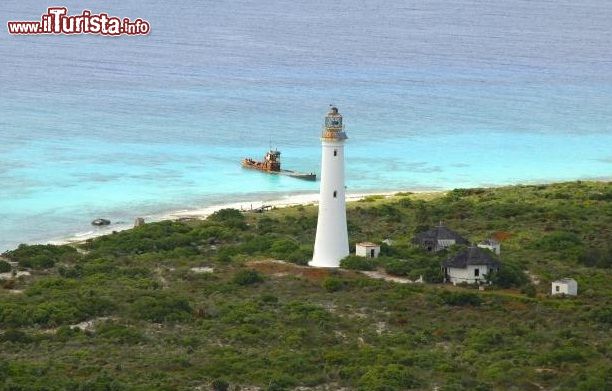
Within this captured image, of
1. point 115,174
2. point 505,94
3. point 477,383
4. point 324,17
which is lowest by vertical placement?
point 477,383

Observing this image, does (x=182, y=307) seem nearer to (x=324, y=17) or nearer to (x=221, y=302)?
(x=221, y=302)

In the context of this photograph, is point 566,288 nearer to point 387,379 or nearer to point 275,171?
point 387,379

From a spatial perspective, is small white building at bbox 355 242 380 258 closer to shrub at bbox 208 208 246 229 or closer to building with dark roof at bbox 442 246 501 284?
building with dark roof at bbox 442 246 501 284

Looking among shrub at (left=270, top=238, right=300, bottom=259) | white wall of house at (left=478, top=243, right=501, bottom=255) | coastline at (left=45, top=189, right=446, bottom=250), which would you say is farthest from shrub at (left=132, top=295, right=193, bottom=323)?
coastline at (left=45, top=189, right=446, bottom=250)

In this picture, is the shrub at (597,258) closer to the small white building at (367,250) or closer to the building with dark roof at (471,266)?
the building with dark roof at (471,266)

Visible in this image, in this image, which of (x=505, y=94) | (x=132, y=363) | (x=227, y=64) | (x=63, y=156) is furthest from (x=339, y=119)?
(x=227, y=64)

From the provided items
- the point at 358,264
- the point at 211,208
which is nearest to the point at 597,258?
the point at 358,264
